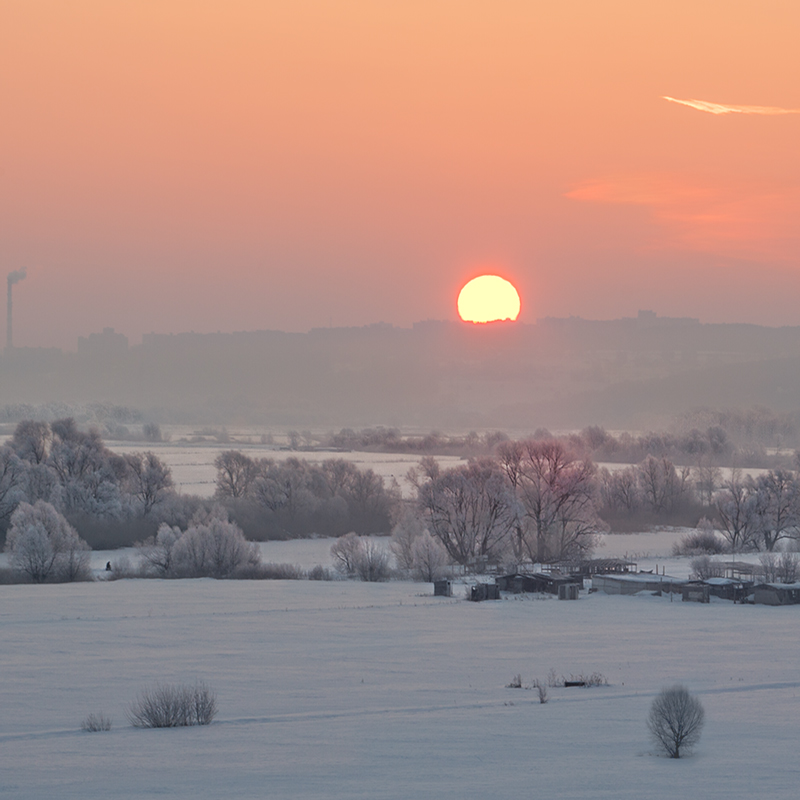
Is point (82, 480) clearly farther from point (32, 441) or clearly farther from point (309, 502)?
point (309, 502)

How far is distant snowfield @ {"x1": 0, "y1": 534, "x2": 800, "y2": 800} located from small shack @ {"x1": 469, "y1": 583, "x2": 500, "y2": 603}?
2.73 ft

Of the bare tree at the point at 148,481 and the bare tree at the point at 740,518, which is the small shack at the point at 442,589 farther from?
the bare tree at the point at 148,481

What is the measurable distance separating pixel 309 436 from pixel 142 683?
15155 centimetres

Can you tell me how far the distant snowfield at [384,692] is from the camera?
16.1 m

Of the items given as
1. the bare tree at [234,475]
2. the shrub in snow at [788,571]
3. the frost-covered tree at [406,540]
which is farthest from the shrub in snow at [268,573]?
the bare tree at [234,475]

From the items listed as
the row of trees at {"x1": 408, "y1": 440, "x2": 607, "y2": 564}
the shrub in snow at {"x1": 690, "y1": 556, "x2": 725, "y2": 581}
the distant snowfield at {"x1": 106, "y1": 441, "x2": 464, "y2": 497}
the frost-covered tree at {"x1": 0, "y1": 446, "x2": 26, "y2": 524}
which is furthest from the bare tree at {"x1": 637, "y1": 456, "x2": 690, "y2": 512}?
the frost-covered tree at {"x1": 0, "y1": 446, "x2": 26, "y2": 524}

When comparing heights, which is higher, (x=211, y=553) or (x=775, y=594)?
(x=211, y=553)

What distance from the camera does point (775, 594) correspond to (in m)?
41.8

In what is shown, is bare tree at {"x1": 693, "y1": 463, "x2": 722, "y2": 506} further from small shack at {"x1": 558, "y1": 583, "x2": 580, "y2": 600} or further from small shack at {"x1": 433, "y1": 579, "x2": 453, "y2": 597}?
small shack at {"x1": 433, "y1": 579, "x2": 453, "y2": 597}

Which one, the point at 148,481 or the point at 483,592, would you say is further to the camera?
the point at 148,481

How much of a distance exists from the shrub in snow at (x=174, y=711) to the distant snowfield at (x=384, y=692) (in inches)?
21.0

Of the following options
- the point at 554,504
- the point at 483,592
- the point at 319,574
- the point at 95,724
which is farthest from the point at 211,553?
the point at 95,724

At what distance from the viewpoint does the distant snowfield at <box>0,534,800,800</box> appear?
16078mm

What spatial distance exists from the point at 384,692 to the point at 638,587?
22.5 m
